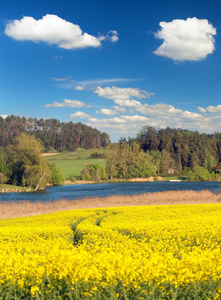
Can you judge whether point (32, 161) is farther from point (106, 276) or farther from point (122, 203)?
point (106, 276)

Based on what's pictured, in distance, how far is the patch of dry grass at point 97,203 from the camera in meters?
31.9

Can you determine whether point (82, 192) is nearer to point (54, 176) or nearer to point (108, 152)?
point (54, 176)

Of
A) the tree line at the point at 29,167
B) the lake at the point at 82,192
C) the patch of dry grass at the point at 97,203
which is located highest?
the tree line at the point at 29,167

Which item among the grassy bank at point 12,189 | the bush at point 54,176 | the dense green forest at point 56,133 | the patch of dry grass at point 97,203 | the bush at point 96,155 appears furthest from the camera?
the dense green forest at point 56,133

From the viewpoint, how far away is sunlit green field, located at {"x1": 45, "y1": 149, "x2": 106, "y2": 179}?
108850mm

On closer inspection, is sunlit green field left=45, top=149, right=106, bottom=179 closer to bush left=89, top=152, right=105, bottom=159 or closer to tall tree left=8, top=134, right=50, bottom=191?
bush left=89, top=152, right=105, bottom=159

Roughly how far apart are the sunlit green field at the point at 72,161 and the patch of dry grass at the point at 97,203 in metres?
64.0

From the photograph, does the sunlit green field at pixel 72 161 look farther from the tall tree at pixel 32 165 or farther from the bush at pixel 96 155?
the tall tree at pixel 32 165

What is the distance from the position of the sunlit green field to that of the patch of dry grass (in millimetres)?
63953

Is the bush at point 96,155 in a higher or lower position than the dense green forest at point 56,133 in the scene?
lower

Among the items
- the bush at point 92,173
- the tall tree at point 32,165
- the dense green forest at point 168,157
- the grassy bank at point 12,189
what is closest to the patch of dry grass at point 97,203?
the grassy bank at point 12,189

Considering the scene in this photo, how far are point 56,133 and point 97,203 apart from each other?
433 feet

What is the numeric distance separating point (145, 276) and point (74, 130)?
169 metres

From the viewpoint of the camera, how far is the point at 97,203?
35688 mm
